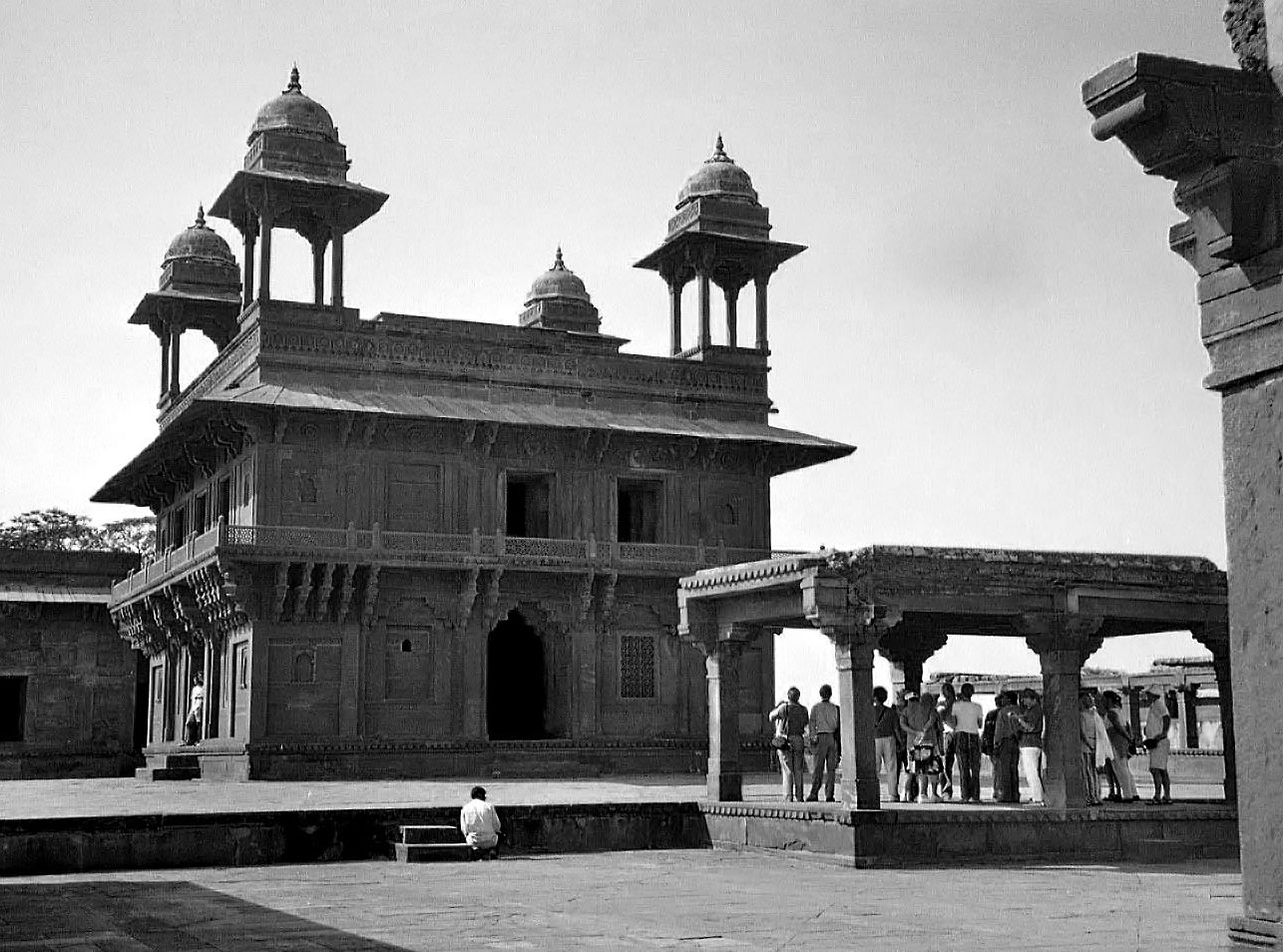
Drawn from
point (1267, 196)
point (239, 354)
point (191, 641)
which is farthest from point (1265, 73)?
point (191, 641)

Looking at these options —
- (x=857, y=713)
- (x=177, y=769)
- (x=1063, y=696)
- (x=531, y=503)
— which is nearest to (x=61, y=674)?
(x=177, y=769)

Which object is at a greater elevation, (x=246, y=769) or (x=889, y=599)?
(x=889, y=599)

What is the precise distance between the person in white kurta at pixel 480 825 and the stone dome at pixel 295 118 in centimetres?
1718

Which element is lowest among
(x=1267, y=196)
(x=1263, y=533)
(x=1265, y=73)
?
(x=1263, y=533)

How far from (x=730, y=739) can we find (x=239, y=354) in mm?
15857

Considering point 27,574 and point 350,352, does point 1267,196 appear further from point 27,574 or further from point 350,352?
point 27,574

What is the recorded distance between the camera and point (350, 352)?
93.8 feet

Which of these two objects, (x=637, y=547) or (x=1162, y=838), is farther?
(x=637, y=547)

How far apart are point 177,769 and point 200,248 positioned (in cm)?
1341

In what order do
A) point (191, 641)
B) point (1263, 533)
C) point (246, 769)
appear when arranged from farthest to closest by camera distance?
point (191, 641), point (246, 769), point (1263, 533)

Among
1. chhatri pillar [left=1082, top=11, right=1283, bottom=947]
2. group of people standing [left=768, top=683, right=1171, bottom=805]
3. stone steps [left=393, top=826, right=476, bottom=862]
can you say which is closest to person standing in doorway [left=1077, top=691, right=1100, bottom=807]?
group of people standing [left=768, top=683, right=1171, bottom=805]

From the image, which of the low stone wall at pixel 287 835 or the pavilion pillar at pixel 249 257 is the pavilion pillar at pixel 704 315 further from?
the low stone wall at pixel 287 835

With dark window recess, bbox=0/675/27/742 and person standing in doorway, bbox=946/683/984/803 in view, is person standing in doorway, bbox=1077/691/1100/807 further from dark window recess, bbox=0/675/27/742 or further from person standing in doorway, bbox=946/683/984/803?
dark window recess, bbox=0/675/27/742

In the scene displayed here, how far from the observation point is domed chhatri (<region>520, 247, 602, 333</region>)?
41.3 metres
